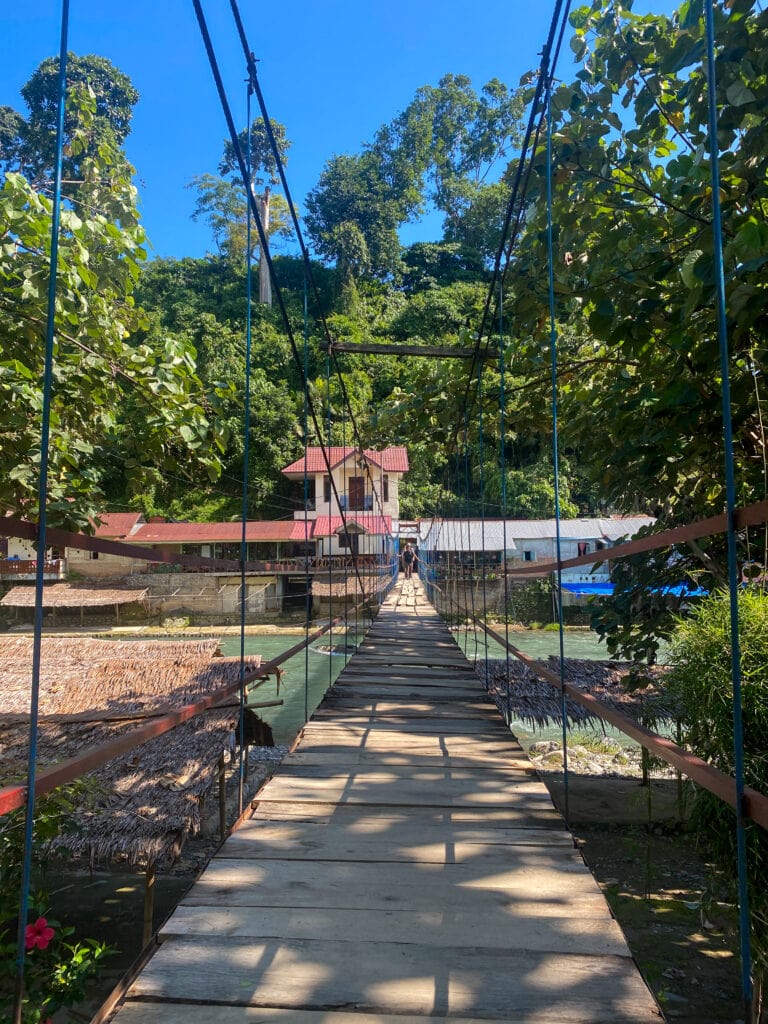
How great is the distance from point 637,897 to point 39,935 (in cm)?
339

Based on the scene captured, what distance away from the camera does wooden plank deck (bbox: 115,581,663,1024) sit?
37.8 inches

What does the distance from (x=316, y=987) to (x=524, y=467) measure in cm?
1919

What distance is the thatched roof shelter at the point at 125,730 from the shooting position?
316 centimetres

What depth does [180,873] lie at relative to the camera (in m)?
4.36

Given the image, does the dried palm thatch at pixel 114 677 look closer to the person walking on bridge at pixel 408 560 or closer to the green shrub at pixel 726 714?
the green shrub at pixel 726 714

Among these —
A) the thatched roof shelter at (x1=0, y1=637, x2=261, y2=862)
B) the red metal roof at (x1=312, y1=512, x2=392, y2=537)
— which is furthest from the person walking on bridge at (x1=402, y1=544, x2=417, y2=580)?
the thatched roof shelter at (x1=0, y1=637, x2=261, y2=862)

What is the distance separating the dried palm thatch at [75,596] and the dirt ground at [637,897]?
13.0 m

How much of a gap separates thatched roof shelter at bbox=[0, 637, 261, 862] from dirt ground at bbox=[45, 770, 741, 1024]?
421mm

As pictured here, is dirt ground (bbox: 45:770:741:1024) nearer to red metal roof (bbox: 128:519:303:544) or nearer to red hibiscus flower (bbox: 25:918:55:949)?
red hibiscus flower (bbox: 25:918:55:949)

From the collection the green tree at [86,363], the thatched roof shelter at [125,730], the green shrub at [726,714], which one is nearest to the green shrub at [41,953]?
the thatched roof shelter at [125,730]

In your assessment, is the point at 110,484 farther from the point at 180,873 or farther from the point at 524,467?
the point at 180,873

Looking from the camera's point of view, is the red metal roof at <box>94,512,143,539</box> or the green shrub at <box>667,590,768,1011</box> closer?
the green shrub at <box>667,590,768,1011</box>

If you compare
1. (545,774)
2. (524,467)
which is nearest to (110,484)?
(524,467)

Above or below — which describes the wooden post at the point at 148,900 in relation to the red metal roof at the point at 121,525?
below
